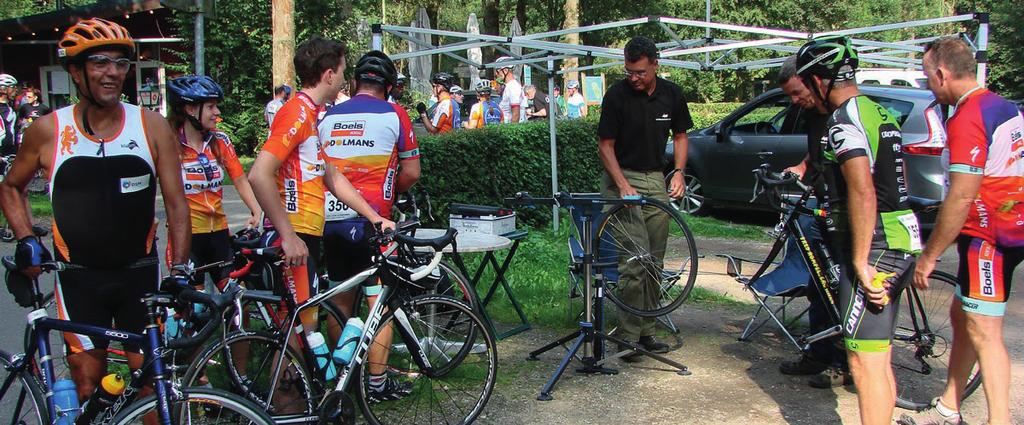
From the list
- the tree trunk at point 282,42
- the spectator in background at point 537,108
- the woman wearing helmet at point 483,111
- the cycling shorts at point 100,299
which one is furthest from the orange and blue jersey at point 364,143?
the spectator in background at point 537,108

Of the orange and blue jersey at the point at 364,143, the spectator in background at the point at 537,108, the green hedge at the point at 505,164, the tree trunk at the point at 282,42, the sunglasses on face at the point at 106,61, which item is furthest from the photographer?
the spectator in background at the point at 537,108

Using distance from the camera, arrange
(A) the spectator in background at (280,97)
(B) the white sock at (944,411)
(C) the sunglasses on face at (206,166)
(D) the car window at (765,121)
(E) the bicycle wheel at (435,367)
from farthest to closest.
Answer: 1. (A) the spectator in background at (280,97)
2. (D) the car window at (765,121)
3. (C) the sunglasses on face at (206,166)
4. (B) the white sock at (944,411)
5. (E) the bicycle wheel at (435,367)

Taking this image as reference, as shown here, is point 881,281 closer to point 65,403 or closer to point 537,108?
point 65,403

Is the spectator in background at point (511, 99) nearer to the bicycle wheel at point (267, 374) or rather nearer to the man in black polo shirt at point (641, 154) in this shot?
the man in black polo shirt at point (641, 154)

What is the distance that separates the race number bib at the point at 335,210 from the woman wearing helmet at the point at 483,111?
970 centimetres

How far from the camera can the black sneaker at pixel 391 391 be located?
179 inches

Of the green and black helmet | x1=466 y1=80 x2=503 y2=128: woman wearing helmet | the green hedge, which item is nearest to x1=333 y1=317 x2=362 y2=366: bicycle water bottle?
the green and black helmet

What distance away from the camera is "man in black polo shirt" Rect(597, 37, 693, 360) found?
5.71 meters

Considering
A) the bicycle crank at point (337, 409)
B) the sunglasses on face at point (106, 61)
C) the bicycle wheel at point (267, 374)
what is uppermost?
Result: the sunglasses on face at point (106, 61)

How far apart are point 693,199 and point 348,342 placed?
27.7 feet

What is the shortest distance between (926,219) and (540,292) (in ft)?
15.0

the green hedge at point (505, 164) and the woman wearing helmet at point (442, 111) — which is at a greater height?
the woman wearing helmet at point (442, 111)

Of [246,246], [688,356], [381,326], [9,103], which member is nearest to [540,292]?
[688,356]

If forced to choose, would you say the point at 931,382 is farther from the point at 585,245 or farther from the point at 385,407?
A: the point at 385,407
